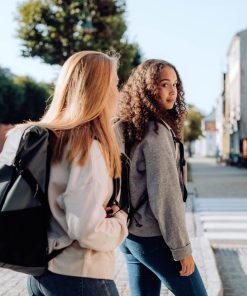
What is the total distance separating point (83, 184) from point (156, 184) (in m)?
0.74

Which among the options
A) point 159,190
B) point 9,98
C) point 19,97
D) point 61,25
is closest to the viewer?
point 159,190

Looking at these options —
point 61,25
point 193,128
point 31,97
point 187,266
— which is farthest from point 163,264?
point 193,128

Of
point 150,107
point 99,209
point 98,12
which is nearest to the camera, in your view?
point 99,209

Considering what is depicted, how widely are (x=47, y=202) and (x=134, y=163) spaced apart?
825mm

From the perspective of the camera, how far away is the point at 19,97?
52531 millimetres

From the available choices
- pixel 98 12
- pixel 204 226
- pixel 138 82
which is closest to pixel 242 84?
pixel 98 12

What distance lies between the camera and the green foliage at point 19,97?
5094 centimetres

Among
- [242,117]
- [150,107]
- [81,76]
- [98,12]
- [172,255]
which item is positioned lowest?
[242,117]

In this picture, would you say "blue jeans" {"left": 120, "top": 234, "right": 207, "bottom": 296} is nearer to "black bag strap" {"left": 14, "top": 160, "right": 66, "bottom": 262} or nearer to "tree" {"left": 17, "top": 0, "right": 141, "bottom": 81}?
"black bag strap" {"left": 14, "top": 160, "right": 66, "bottom": 262}

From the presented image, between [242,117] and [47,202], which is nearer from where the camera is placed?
[47,202]

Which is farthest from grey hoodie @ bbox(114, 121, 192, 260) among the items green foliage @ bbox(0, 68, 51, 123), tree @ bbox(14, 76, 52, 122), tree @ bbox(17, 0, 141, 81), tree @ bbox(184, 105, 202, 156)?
tree @ bbox(184, 105, 202, 156)

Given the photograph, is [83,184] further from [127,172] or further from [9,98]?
[9,98]

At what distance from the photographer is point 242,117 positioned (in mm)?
43562

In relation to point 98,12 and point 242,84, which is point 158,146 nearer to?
point 98,12
